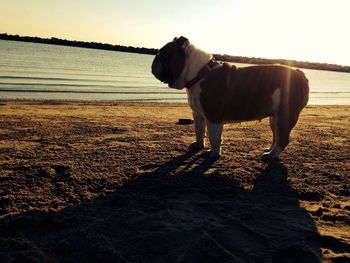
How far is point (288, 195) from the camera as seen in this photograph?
170 inches

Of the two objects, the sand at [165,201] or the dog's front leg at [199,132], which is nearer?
the sand at [165,201]

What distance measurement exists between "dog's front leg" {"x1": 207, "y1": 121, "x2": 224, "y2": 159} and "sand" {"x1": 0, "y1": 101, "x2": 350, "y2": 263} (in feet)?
0.76

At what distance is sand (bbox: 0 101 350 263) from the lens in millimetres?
2936

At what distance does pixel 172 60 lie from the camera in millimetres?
5543

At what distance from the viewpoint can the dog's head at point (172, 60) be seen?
5525 millimetres

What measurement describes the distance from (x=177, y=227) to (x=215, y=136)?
2547 mm

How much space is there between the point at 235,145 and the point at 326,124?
4563mm

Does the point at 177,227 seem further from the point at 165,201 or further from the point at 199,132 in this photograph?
the point at 199,132

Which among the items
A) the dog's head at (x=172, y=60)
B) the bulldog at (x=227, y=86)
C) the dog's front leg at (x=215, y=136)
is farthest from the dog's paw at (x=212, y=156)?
the dog's head at (x=172, y=60)

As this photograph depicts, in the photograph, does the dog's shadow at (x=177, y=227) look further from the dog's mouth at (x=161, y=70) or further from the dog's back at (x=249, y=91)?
the dog's mouth at (x=161, y=70)

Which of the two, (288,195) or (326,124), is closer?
(288,195)

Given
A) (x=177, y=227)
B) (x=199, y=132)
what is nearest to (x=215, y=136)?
(x=199, y=132)

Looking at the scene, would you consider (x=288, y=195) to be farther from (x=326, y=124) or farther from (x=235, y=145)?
(x=326, y=124)

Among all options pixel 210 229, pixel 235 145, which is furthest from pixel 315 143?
pixel 210 229
